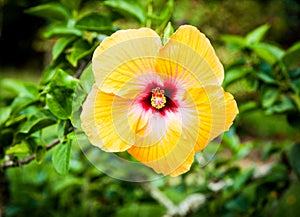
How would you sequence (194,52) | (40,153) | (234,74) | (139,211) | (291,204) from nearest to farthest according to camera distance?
(194,52) < (40,153) < (234,74) < (139,211) < (291,204)

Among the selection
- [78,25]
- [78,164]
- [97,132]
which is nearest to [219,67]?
[97,132]

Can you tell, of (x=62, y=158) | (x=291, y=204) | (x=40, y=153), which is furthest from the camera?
(x=291, y=204)

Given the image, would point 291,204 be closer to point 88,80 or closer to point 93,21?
point 93,21

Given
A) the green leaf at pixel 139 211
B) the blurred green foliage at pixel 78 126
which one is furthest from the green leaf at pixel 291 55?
the green leaf at pixel 139 211

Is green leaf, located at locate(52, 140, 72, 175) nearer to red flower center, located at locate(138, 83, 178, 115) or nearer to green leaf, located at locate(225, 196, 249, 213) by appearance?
red flower center, located at locate(138, 83, 178, 115)

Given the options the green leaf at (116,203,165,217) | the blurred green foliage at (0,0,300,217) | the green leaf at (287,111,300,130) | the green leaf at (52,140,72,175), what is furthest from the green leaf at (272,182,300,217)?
the green leaf at (52,140,72,175)

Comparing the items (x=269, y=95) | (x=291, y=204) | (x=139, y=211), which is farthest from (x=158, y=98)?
(x=291, y=204)

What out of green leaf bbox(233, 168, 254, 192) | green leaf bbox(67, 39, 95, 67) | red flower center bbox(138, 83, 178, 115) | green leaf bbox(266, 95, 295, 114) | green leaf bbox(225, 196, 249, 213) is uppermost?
red flower center bbox(138, 83, 178, 115)

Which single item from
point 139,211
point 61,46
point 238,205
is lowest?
point 139,211
